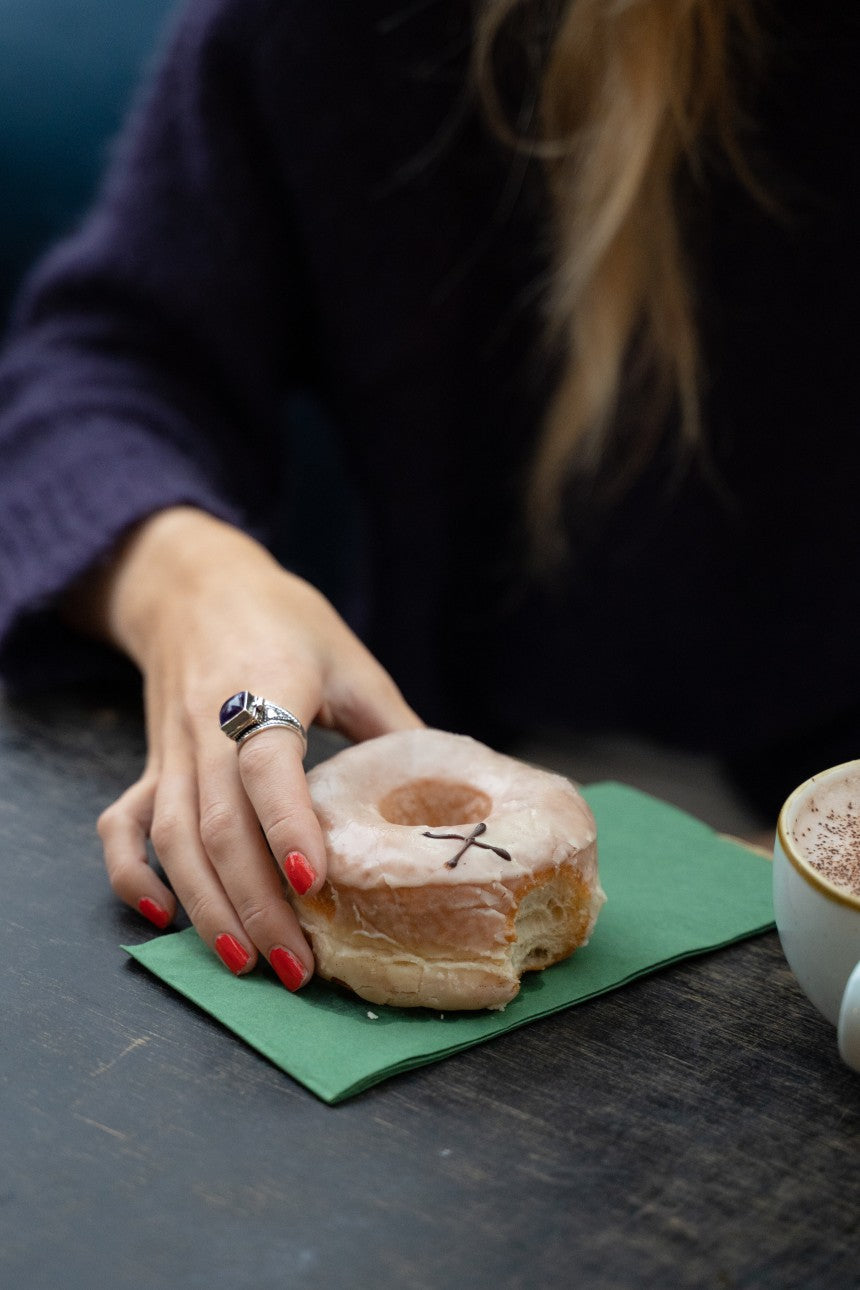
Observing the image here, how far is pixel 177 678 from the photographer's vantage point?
71cm

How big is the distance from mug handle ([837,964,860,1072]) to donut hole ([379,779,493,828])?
0.67 ft

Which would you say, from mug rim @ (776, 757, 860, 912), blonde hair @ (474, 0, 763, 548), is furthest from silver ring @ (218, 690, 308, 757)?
blonde hair @ (474, 0, 763, 548)

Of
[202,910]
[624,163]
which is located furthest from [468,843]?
[624,163]

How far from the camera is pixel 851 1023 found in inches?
16.8

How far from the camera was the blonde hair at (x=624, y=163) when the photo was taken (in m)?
0.94

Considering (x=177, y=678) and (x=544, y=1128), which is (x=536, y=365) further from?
(x=544, y=1128)

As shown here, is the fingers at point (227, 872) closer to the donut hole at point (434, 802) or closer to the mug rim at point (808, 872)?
the donut hole at point (434, 802)

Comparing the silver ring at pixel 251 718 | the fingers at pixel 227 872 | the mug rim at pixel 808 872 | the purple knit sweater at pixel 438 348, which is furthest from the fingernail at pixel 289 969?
the purple knit sweater at pixel 438 348

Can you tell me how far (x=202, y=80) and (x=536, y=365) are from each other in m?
0.40

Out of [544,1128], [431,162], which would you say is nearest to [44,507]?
[431,162]

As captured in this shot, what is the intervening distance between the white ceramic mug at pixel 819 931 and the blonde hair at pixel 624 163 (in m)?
0.64

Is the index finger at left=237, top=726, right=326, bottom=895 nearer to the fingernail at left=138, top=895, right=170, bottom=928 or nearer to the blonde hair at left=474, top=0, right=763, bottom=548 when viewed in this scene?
the fingernail at left=138, top=895, right=170, bottom=928

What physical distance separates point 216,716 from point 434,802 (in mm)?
132

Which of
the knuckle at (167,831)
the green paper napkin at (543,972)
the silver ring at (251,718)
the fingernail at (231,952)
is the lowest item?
the green paper napkin at (543,972)
